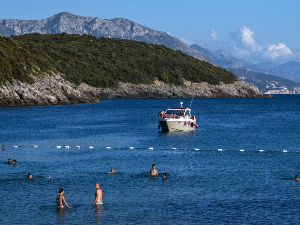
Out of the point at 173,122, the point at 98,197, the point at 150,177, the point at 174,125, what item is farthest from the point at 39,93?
the point at 98,197

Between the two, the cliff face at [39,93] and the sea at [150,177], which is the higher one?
the cliff face at [39,93]

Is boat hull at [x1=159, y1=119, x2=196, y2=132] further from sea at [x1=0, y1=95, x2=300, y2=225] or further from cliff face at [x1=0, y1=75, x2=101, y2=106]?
cliff face at [x1=0, y1=75, x2=101, y2=106]

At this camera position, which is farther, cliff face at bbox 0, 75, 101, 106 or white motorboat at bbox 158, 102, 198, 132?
cliff face at bbox 0, 75, 101, 106

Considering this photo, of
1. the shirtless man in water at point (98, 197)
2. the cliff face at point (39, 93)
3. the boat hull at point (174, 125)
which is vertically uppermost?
the cliff face at point (39, 93)

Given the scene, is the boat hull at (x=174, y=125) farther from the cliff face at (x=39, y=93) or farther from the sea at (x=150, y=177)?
the cliff face at (x=39, y=93)

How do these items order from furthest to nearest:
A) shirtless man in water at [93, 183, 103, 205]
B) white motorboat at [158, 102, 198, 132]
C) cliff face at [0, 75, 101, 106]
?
1. cliff face at [0, 75, 101, 106]
2. white motorboat at [158, 102, 198, 132]
3. shirtless man in water at [93, 183, 103, 205]

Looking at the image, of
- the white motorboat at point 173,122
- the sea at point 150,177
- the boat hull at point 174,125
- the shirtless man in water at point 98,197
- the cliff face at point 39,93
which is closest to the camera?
the sea at point 150,177

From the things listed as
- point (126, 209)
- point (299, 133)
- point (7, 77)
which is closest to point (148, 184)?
point (126, 209)

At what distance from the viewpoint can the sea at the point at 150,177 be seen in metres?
37.9

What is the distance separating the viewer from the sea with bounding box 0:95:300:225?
3794 cm

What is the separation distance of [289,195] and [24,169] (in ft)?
84.2

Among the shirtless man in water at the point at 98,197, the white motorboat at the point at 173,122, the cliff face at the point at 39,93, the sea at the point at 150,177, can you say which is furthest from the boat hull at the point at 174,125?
the cliff face at the point at 39,93

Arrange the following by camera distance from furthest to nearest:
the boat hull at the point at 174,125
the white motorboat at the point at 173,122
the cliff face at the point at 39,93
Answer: the cliff face at the point at 39,93
the white motorboat at the point at 173,122
the boat hull at the point at 174,125

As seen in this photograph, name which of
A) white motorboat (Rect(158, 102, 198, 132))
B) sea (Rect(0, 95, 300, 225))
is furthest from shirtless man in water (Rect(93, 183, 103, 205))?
white motorboat (Rect(158, 102, 198, 132))
